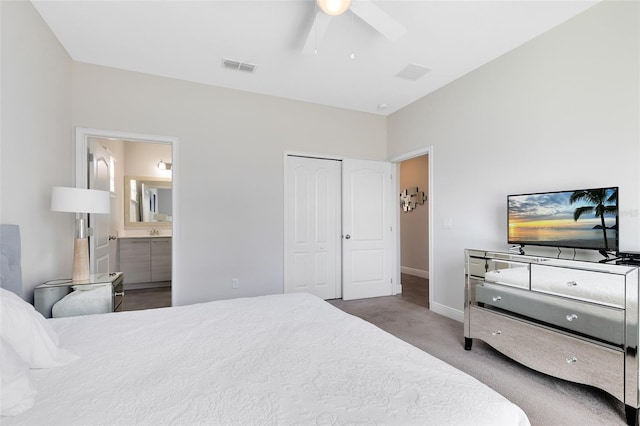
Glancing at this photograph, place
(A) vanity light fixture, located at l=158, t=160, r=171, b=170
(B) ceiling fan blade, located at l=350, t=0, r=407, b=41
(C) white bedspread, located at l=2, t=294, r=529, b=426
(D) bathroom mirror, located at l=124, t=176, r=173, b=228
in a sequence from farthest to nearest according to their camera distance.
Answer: (A) vanity light fixture, located at l=158, t=160, r=171, b=170 → (D) bathroom mirror, located at l=124, t=176, r=173, b=228 → (B) ceiling fan blade, located at l=350, t=0, r=407, b=41 → (C) white bedspread, located at l=2, t=294, r=529, b=426

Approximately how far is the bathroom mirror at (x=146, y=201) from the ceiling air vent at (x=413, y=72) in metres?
4.21

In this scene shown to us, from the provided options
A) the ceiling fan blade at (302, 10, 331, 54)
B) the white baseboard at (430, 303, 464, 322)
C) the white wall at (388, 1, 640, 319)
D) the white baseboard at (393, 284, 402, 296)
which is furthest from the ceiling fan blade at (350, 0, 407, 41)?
the white baseboard at (393, 284, 402, 296)

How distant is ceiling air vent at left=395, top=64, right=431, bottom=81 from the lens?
320 centimetres

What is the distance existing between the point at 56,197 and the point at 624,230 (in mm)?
4221

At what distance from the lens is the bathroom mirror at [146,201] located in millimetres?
5293

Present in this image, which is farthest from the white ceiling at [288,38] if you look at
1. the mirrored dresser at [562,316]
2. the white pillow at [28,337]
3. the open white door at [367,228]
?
the white pillow at [28,337]

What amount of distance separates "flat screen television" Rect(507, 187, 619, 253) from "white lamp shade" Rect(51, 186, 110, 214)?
3619mm

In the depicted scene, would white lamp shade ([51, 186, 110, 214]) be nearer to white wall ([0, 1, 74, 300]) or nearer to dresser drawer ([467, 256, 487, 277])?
white wall ([0, 1, 74, 300])

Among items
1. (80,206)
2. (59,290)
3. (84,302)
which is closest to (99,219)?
(80,206)

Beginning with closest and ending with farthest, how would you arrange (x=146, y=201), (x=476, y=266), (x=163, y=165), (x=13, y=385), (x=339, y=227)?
(x=13, y=385)
(x=476, y=266)
(x=339, y=227)
(x=146, y=201)
(x=163, y=165)

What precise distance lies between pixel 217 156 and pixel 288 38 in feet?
5.30

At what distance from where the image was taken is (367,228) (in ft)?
14.7

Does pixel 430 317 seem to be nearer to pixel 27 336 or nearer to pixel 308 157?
pixel 308 157

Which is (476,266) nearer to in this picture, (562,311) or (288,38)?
(562,311)
